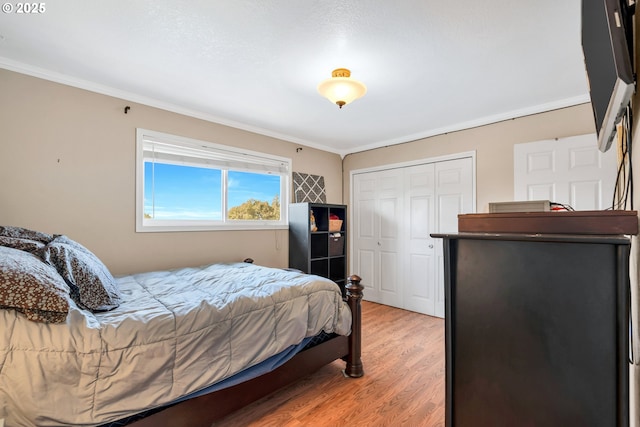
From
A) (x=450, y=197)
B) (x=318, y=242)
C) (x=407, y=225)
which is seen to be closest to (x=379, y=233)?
(x=407, y=225)

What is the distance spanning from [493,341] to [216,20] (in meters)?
2.05

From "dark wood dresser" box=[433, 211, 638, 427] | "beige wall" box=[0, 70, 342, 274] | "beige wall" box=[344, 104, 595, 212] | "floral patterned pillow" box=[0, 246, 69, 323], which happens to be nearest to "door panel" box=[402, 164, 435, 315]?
"beige wall" box=[344, 104, 595, 212]

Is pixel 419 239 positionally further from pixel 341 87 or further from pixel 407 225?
pixel 341 87

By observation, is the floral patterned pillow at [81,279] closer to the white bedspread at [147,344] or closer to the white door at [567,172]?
the white bedspread at [147,344]

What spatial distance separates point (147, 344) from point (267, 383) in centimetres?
81

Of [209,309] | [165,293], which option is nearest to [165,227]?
[165,293]

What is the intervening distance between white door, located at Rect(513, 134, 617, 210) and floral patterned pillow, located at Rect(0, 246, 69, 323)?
3680mm

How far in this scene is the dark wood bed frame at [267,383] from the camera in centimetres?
147

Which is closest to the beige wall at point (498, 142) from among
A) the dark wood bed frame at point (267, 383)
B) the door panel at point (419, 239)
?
the door panel at point (419, 239)

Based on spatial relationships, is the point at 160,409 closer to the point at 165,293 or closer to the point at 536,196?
the point at 165,293

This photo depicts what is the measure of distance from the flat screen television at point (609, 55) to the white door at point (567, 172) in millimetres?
2098

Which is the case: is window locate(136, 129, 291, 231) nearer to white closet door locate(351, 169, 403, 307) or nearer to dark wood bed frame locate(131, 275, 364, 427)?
white closet door locate(351, 169, 403, 307)

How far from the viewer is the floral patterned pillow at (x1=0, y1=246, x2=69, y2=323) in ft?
3.68

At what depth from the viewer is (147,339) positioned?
1372mm
